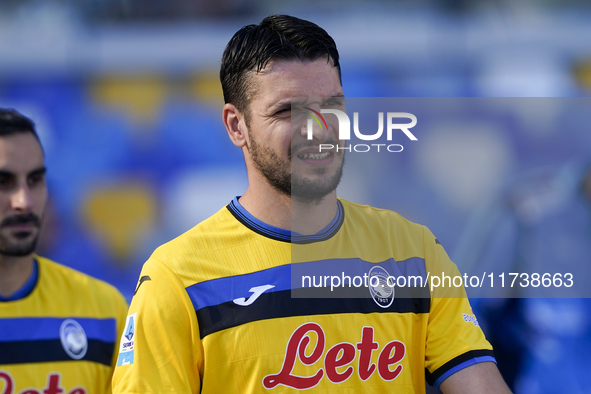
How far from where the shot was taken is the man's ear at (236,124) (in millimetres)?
1536

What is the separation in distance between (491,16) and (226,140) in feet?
3.90

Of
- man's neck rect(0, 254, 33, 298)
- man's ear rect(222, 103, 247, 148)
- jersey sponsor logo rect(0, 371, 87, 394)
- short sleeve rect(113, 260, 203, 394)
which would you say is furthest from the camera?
man's neck rect(0, 254, 33, 298)

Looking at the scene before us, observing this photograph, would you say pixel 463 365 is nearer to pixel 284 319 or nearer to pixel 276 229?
pixel 284 319

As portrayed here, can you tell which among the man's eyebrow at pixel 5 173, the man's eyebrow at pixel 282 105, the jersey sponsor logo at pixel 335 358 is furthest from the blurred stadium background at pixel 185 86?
the jersey sponsor logo at pixel 335 358

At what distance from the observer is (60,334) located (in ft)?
6.62

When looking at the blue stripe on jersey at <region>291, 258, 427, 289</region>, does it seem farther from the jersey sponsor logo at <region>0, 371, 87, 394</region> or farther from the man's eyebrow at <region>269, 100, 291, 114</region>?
the jersey sponsor logo at <region>0, 371, 87, 394</region>

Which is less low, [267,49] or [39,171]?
[267,49]

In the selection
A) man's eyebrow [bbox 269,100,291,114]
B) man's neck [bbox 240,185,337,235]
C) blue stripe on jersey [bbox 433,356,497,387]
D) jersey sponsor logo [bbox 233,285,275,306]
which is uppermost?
man's eyebrow [bbox 269,100,291,114]

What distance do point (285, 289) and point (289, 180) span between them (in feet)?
1.02

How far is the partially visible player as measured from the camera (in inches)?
76.3

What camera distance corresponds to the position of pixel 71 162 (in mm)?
2039

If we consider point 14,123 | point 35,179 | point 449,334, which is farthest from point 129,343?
point 14,123

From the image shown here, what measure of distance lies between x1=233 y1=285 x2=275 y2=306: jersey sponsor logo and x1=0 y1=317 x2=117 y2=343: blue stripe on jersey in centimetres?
94

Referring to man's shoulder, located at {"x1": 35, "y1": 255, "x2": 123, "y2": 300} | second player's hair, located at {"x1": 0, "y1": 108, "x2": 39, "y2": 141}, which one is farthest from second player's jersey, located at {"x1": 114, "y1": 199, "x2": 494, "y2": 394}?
second player's hair, located at {"x1": 0, "y1": 108, "x2": 39, "y2": 141}
